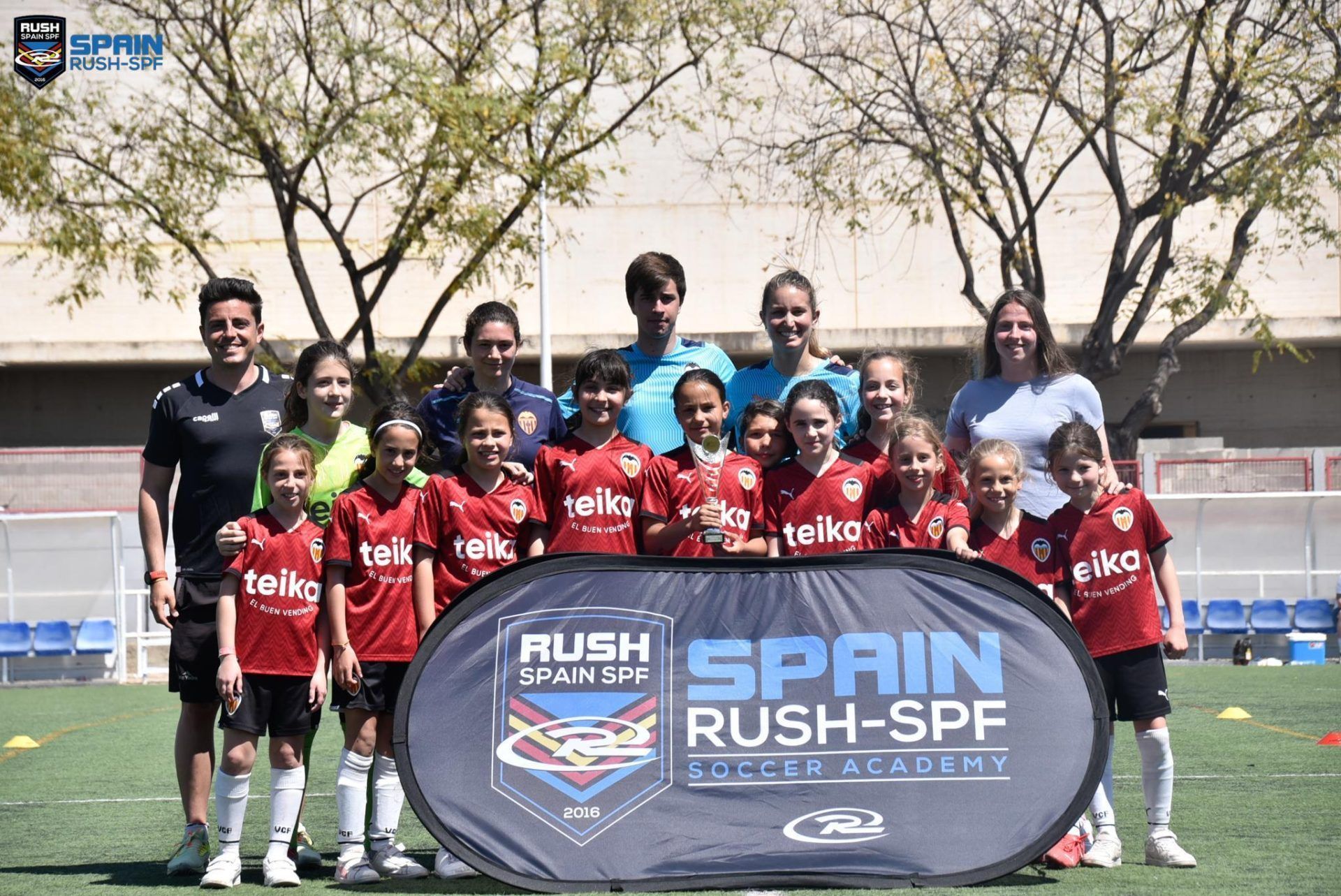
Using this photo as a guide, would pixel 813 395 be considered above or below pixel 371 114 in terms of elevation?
below

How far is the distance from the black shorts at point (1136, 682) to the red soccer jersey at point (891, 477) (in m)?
0.79

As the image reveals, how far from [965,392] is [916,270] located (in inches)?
796

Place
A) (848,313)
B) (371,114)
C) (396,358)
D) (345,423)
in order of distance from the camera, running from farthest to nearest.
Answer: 1. (848,313)
2. (396,358)
3. (371,114)
4. (345,423)

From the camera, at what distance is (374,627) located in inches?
210

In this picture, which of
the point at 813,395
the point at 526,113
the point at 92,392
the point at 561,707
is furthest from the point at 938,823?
the point at 92,392

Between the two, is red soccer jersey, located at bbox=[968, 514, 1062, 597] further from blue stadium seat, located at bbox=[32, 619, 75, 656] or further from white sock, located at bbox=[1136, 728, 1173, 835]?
blue stadium seat, located at bbox=[32, 619, 75, 656]

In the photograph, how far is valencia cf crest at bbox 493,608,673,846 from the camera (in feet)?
15.8

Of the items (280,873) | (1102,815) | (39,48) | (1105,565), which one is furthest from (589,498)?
(39,48)

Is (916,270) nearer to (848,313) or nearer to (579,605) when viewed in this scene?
(848,313)

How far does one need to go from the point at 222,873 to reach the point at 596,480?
1831 mm

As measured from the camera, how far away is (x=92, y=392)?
27.0 meters

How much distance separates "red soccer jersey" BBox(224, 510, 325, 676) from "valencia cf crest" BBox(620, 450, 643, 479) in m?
1.12

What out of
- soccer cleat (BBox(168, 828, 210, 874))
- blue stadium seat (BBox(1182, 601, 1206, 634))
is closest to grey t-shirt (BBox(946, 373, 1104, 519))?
soccer cleat (BBox(168, 828, 210, 874))

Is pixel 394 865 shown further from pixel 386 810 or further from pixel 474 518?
pixel 474 518
